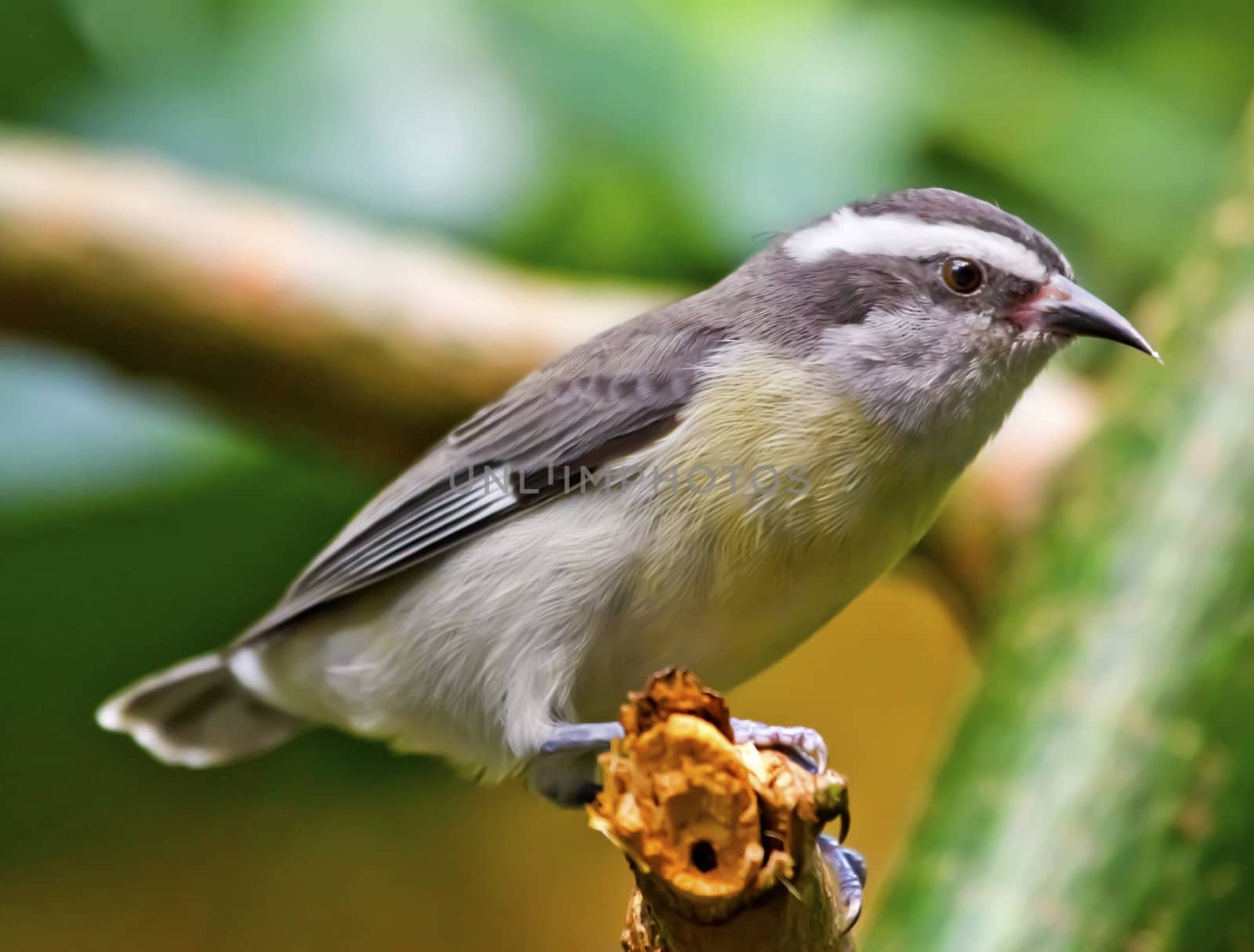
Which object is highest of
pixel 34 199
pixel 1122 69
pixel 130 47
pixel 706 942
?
pixel 1122 69

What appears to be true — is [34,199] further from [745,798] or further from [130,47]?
[745,798]

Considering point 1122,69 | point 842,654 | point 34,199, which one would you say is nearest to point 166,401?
point 34,199

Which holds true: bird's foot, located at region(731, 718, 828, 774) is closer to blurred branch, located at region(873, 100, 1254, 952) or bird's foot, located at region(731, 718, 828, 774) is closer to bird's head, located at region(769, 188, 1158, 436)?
bird's head, located at region(769, 188, 1158, 436)

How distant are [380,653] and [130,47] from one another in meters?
2.76

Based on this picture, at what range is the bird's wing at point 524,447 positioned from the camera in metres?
2.23

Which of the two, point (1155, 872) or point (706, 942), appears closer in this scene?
point (706, 942)

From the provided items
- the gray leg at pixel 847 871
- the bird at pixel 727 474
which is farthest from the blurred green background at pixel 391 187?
the gray leg at pixel 847 871

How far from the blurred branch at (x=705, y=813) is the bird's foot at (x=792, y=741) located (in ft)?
0.84

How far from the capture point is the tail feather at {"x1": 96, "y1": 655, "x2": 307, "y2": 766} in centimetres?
315

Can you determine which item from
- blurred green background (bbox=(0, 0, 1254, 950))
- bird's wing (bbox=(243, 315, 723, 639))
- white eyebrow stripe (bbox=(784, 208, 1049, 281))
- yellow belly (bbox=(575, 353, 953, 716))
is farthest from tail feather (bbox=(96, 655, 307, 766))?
white eyebrow stripe (bbox=(784, 208, 1049, 281))

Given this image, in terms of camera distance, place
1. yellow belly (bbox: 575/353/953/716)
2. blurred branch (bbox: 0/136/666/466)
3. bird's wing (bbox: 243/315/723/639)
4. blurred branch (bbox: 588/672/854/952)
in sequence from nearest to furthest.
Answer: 1. blurred branch (bbox: 588/672/854/952)
2. yellow belly (bbox: 575/353/953/716)
3. bird's wing (bbox: 243/315/723/639)
4. blurred branch (bbox: 0/136/666/466)

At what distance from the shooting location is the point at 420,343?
3.91 metres

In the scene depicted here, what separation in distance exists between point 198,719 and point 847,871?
1.85 meters

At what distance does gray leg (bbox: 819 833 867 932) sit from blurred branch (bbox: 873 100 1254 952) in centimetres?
64
